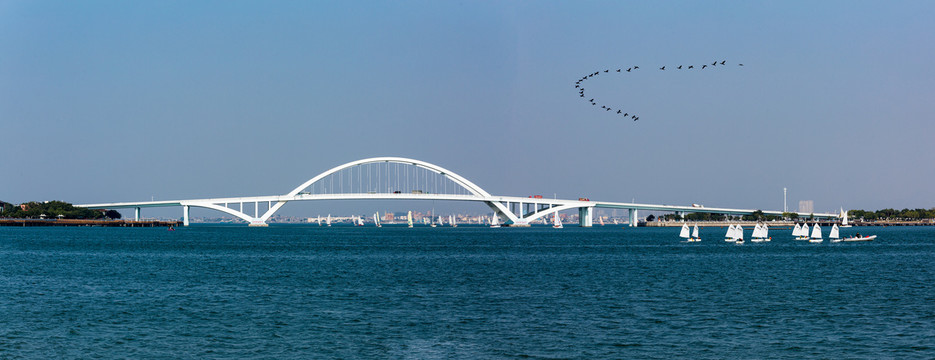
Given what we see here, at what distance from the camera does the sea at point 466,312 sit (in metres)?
22.2

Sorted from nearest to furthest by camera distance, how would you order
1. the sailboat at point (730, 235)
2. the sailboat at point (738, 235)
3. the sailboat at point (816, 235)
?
the sailboat at point (738, 235)
the sailboat at point (730, 235)
the sailboat at point (816, 235)

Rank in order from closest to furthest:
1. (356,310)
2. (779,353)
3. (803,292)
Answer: (779,353), (356,310), (803,292)

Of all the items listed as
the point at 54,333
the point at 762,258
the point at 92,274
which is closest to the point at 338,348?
the point at 54,333

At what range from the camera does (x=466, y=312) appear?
28938mm

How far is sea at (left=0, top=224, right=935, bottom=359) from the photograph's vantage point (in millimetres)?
22203

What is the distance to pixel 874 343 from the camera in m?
22.8

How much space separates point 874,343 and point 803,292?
13.4 m

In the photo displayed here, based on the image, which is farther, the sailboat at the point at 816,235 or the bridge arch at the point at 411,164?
the bridge arch at the point at 411,164

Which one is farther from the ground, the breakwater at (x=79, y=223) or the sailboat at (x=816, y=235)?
the breakwater at (x=79, y=223)

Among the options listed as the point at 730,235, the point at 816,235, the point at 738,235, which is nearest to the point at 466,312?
the point at 738,235

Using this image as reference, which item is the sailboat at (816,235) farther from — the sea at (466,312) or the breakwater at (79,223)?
the breakwater at (79,223)

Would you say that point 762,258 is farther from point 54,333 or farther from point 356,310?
point 54,333

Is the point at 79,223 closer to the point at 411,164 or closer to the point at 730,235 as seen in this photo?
the point at 411,164

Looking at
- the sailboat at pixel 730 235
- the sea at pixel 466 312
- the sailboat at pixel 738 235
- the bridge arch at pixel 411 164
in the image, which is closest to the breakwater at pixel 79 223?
the bridge arch at pixel 411 164
